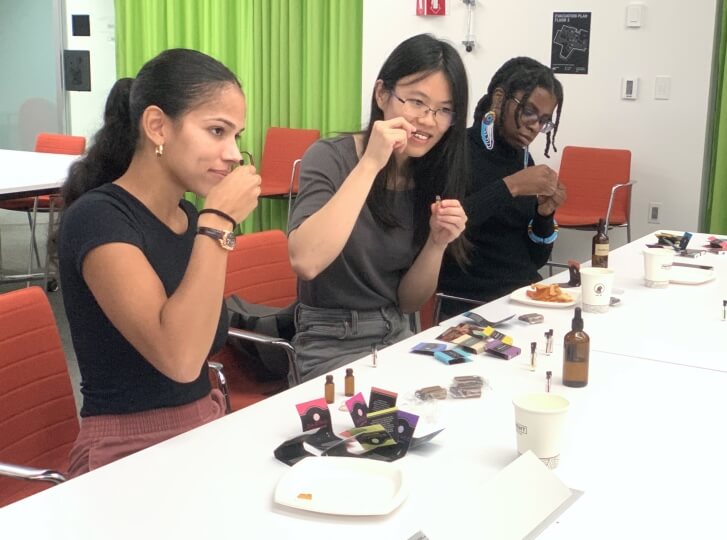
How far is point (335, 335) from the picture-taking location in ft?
7.32

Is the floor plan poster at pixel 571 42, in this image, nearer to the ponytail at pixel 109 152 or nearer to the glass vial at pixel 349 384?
the ponytail at pixel 109 152

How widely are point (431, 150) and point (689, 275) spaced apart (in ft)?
3.04

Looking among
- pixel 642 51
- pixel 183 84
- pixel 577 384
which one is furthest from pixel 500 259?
pixel 642 51

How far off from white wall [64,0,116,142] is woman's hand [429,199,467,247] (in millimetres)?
5450

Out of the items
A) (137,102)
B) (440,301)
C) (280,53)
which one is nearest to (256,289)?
(440,301)

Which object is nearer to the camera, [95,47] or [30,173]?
[30,173]

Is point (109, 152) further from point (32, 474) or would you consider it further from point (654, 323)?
point (654, 323)

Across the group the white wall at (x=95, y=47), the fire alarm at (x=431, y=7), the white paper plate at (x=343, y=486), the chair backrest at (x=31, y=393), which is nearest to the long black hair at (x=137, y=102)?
the chair backrest at (x=31, y=393)

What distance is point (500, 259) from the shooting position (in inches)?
115

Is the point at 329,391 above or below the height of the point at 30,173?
below

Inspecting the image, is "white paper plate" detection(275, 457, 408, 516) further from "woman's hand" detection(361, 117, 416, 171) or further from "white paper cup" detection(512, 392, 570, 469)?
"woman's hand" detection(361, 117, 416, 171)

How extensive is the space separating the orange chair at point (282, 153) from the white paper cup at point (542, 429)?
4524 mm

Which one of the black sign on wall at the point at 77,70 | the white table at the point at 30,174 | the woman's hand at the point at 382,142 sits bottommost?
the white table at the point at 30,174

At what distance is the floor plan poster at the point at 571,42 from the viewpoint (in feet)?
16.6
